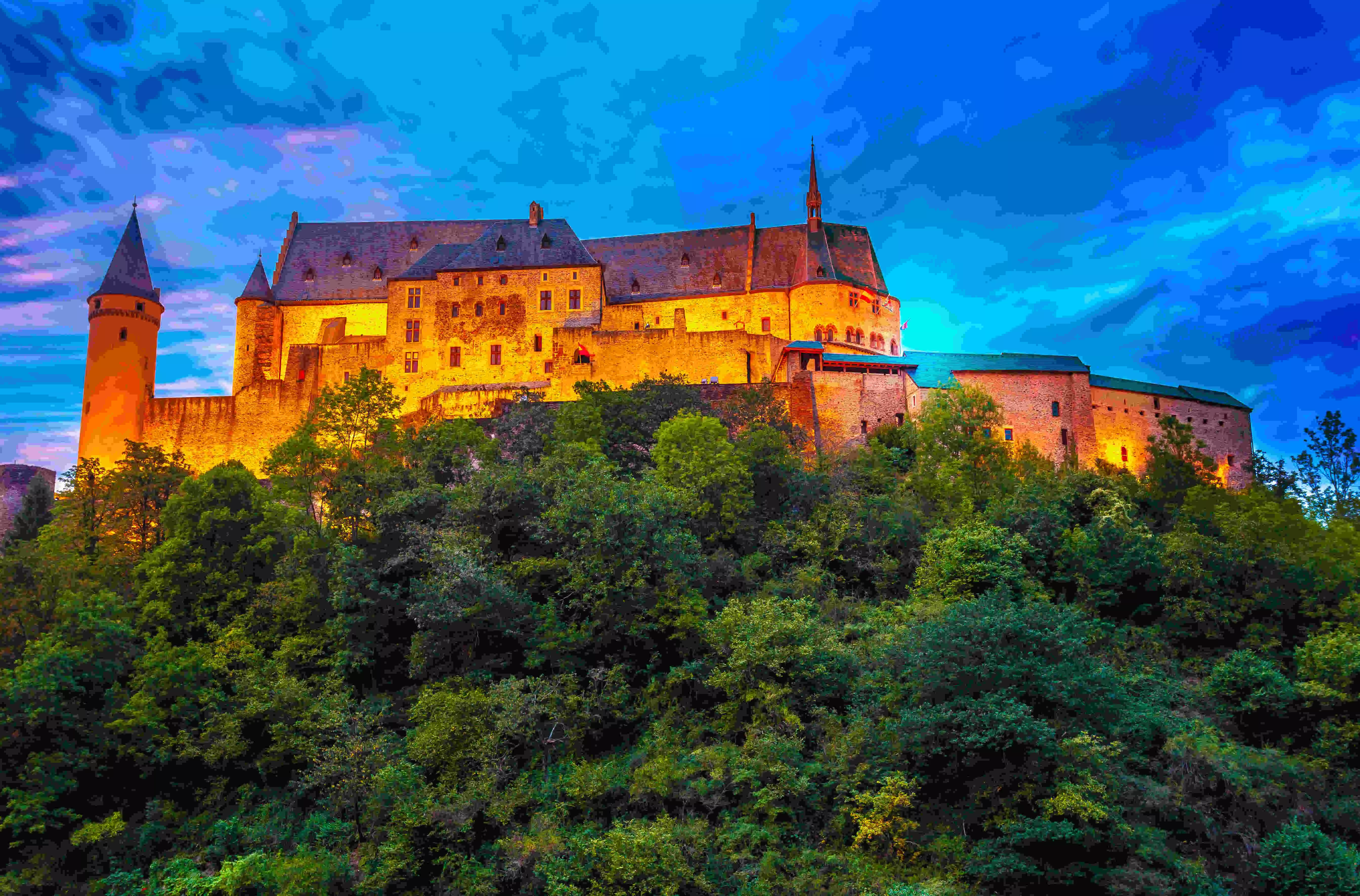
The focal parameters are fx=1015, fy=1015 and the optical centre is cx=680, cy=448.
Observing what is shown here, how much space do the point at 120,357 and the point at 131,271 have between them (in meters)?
5.71

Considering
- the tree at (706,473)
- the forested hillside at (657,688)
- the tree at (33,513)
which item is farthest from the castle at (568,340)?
the forested hillside at (657,688)

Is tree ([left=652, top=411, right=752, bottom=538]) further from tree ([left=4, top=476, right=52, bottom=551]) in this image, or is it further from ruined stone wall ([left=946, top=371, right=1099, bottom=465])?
tree ([left=4, top=476, right=52, bottom=551])

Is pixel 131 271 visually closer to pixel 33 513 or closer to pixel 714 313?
pixel 33 513

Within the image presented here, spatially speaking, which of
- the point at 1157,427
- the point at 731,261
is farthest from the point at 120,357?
the point at 1157,427

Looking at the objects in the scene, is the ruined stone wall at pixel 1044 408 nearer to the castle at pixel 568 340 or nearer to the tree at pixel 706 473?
the castle at pixel 568 340

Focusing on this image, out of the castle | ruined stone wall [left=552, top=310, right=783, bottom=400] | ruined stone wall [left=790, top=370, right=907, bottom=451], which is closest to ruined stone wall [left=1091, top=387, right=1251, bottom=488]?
the castle

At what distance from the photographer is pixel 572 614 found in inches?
1184

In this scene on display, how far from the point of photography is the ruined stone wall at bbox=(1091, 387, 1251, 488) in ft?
170

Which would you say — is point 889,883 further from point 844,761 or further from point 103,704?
point 103,704

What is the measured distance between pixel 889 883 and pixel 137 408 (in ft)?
166

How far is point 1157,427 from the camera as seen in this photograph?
5312 cm

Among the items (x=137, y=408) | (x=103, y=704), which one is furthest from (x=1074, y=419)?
(x=137, y=408)

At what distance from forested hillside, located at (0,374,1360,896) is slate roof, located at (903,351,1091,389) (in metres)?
13.2

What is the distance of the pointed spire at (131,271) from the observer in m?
58.9
